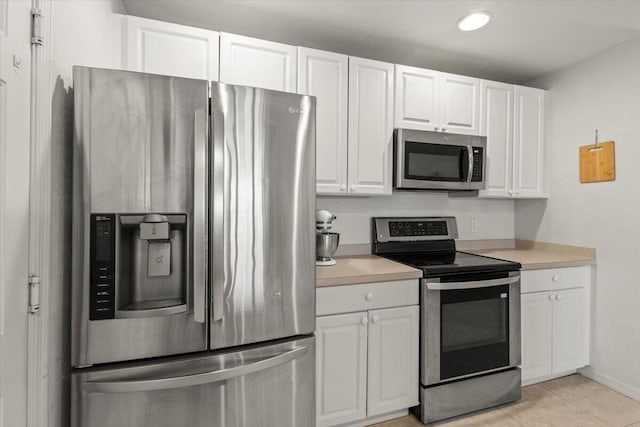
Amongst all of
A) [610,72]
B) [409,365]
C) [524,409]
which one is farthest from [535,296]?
[610,72]

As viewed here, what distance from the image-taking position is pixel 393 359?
189 cm

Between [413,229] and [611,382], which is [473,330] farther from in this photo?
[611,382]

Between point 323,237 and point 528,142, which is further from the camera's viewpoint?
point 528,142

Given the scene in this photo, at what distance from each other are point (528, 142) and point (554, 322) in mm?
1406

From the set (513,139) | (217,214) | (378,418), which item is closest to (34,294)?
(217,214)

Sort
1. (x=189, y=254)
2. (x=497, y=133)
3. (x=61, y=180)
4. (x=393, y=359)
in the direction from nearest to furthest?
(x=61, y=180)
(x=189, y=254)
(x=393, y=359)
(x=497, y=133)

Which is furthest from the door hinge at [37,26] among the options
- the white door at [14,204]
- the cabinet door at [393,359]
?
the cabinet door at [393,359]

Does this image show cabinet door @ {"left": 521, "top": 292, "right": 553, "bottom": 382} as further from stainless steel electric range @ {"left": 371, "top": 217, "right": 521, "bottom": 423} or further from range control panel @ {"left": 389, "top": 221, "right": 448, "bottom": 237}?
range control panel @ {"left": 389, "top": 221, "right": 448, "bottom": 237}

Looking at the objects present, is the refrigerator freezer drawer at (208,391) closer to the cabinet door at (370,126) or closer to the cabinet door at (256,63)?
the cabinet door at (370,126)

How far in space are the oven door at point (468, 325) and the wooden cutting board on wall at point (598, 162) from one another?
1.03 metres

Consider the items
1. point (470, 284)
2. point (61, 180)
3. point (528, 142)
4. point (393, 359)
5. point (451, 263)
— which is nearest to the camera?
point (61, 180)

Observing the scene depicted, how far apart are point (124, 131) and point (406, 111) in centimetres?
179

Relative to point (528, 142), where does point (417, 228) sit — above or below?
below

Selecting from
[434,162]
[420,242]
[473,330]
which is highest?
[434,162]
